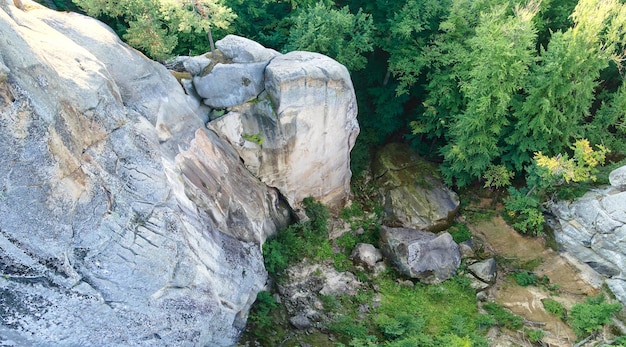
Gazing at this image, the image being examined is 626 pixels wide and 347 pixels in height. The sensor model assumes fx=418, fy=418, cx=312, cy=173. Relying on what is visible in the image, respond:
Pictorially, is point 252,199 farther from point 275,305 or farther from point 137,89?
point 137,89

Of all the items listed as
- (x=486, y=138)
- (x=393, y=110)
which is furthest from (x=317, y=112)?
(x=486, y=138)

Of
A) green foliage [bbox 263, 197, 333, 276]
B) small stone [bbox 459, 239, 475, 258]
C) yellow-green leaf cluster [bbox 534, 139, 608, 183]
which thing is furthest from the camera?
small stone [bbox 459, 239, 475, 258]

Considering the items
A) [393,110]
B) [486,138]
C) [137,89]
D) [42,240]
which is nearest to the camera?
[42,240]

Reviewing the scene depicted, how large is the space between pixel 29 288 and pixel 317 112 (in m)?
10.4

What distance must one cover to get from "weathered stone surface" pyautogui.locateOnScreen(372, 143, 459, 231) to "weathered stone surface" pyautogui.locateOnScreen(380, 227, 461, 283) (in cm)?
132

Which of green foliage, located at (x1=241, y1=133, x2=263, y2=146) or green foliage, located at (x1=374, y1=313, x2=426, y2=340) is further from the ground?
green foliage, located at (x1=241, y1=133, x2=263, y2=146)

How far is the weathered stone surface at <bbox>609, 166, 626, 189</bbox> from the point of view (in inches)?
585

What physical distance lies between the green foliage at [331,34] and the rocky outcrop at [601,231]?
33.9 feet

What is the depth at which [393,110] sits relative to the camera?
19.8m

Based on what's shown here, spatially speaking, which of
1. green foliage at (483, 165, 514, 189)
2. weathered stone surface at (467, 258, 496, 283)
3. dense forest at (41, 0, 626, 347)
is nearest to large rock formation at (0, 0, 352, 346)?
dense forest at (41, 0, 626, 347)

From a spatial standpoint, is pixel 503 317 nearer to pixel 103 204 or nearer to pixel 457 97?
pixel 457 97

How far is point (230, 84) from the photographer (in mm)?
14734

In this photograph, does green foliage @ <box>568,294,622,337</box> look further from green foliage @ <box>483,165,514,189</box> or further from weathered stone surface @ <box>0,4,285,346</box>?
weathered stone surface @ <box>0,4,285,346</box>

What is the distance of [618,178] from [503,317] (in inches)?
254
